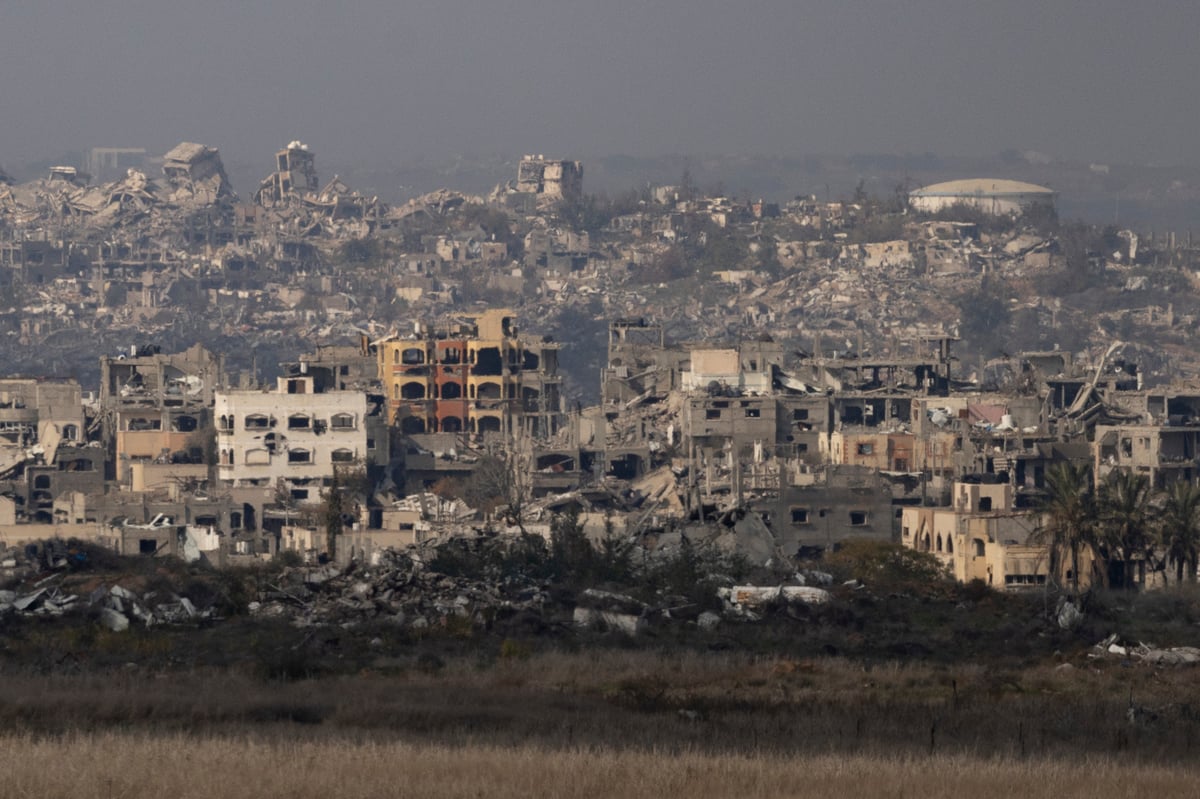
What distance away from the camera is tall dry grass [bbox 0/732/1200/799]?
750 inches

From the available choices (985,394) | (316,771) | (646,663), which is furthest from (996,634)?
(985,394)

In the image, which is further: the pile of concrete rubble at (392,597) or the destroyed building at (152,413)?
the destroyed building at (152,413)

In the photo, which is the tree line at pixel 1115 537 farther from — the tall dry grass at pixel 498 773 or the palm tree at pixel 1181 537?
the tall dry grass at pixel 498 773

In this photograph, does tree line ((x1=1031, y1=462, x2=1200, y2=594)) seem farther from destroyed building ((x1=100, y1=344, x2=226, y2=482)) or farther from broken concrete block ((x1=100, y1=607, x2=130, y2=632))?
destroyed building ((x1=100, y1=344, x2=226, y2=482))

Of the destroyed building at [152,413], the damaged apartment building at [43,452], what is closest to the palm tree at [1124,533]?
the damaged apartment building at [43,452]

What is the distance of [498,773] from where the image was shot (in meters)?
19.8

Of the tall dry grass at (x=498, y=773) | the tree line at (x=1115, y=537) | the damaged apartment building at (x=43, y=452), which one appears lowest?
the tall dry grass at (x=498, y=773)

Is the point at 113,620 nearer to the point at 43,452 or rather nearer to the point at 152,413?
the point at 43,452

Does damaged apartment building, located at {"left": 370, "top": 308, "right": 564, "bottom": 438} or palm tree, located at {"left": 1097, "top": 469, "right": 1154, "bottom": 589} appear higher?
damaged apartment building, located at {"left": 370, "top": 308, "right": 564, "bottom": 438}

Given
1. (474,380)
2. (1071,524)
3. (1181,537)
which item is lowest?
(1181,537)

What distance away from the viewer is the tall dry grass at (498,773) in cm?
1905

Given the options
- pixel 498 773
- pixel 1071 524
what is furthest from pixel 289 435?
pixel 498 773

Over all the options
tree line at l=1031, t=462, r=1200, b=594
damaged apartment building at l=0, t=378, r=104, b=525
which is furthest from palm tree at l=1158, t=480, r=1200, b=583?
damaged apartment building at l=0, t=378, r=104, b=525

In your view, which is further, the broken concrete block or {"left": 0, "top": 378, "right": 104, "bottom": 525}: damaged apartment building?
{"left": 0, "top": 378, "right": 104, "bottom": 525}: damaged apartment building
